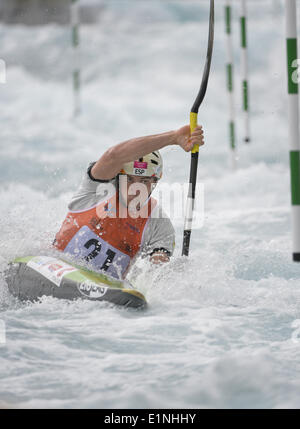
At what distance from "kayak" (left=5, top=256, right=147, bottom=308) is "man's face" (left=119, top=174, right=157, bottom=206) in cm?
49

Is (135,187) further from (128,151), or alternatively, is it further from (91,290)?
(91,290)

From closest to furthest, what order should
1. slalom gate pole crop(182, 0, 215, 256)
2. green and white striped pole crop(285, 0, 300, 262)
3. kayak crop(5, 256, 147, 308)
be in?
green and white striped pole crop(285, 0, 300, 262)
kayak crop(5, 256, 147, 308)
slalom gate pole crop(182, 0, 215, 256)

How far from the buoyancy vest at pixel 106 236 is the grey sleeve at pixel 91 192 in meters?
0.03

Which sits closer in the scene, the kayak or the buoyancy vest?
the kayak

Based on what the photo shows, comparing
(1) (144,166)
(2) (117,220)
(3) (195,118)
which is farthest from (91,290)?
(3) (195,118)

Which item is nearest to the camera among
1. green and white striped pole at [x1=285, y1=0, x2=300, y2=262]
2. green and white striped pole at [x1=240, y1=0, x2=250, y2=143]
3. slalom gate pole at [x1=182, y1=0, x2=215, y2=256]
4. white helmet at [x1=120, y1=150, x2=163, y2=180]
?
green and white striped pole at [x1=285, y1=0, x2=300, y2=262]

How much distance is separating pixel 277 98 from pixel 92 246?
498 inches

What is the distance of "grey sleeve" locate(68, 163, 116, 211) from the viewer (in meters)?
4.00

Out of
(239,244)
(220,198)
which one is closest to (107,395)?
(239,244)

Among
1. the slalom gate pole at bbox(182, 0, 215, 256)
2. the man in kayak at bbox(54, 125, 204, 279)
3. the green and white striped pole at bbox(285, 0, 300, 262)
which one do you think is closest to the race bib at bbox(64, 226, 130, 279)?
the man in kayak at bbox(54, 125, 204, 279)

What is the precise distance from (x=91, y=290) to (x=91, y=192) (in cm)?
68

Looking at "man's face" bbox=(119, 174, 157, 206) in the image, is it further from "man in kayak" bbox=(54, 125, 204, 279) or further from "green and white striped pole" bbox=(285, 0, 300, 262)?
"green and white striped pole" bbox=(285, 0, 300, 262)

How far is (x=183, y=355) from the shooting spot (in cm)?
311

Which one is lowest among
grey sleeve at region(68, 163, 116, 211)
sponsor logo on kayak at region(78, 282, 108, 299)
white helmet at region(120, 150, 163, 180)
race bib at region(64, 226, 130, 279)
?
sponsor logo on kayak at region(78, 282, 108, 299)
